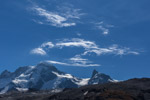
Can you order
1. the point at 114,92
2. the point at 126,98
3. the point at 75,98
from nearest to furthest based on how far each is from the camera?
the point at 126,98, the point at 114,92, the point at 75,98

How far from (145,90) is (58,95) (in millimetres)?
37602

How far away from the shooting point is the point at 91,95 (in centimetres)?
10269

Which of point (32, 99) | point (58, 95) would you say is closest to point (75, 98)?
point (58, 95)

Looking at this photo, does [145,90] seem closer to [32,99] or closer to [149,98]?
[149,98]

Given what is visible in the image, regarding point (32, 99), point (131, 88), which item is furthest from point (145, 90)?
point (32, 99)

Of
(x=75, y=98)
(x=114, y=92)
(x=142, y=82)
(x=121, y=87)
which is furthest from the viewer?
(x=142, y=82)

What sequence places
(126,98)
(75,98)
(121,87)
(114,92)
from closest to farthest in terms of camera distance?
(126,98) < (114,92) < (75,98) < (121,87)

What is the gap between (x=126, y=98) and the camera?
302 feet

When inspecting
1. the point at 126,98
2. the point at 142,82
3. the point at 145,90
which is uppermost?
the point at 142,82

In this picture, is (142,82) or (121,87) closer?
(121,87)

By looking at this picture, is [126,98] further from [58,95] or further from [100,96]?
[58,95]

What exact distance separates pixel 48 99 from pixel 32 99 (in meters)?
20.8

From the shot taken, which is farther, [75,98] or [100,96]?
[75,98]

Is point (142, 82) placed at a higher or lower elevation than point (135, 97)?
higher
